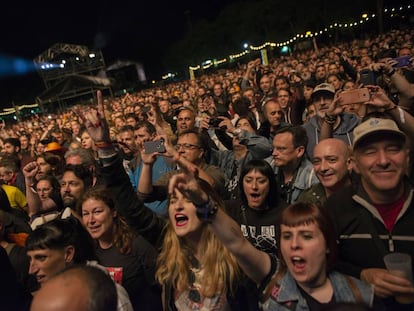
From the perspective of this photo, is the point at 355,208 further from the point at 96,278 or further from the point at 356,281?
the point at 96,278

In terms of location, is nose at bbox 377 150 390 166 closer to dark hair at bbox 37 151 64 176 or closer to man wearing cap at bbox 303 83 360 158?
man wearing cap at bbox 303 83 360 158

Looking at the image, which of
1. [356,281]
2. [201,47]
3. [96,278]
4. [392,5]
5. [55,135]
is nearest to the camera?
[96,278]

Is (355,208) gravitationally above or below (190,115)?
below

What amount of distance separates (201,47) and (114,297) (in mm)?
63338

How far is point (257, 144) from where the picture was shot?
460 cm

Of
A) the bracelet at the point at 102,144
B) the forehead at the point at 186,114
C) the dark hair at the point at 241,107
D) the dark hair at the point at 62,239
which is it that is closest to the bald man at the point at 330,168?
the bracelet at the point at 102,144

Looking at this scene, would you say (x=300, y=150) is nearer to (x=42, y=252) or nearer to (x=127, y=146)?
(x=42, y=252)

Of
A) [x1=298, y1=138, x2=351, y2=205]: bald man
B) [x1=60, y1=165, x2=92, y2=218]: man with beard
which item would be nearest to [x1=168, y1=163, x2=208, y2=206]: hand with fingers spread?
[x1=298, y1=138, x2=351, y2=205]: bald man

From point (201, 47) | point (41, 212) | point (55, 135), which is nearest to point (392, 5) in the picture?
point (201, 47)

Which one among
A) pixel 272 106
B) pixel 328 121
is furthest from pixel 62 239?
pixel 272 106

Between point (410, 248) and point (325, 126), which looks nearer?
point (410, 248)

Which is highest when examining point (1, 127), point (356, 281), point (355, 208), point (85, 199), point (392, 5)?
point (392, 5)

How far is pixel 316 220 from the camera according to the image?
2.23 metres

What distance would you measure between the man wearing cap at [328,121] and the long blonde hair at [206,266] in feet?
6.54
